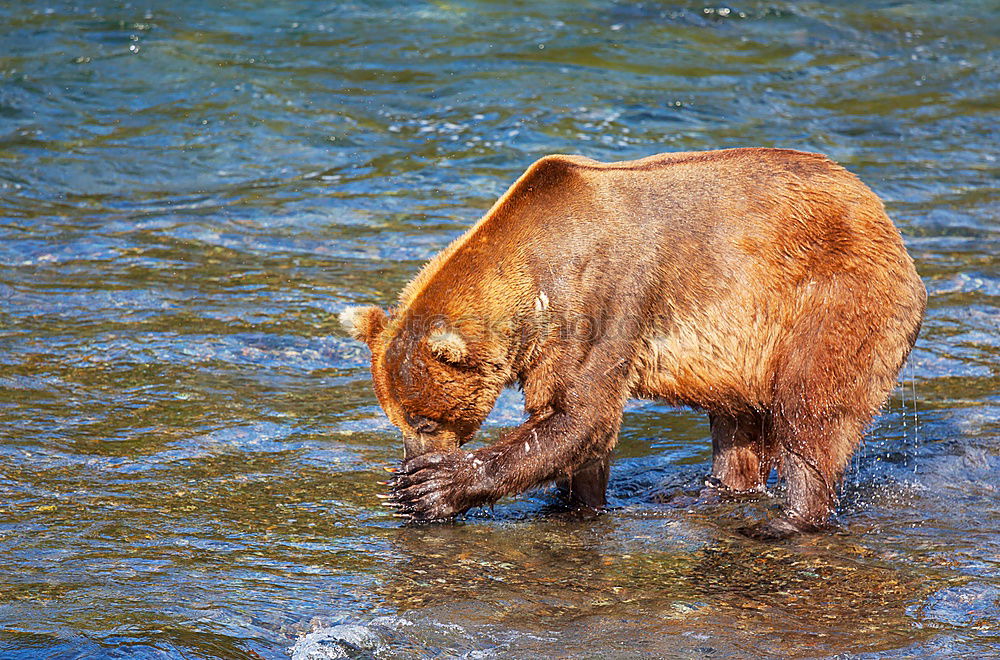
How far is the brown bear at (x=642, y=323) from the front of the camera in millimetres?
5711

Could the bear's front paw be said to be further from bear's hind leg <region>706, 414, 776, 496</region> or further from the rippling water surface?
bear's hind leg <region>706, 414, 776, 496</region>

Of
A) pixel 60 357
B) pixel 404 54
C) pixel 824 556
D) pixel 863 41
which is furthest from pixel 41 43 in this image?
pixel 824 556

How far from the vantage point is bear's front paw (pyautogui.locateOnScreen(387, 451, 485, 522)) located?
18.6 ft

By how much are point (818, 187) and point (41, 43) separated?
1222 cm

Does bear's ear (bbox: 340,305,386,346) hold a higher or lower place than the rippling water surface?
higher

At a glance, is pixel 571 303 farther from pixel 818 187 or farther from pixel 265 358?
pixel 265 358

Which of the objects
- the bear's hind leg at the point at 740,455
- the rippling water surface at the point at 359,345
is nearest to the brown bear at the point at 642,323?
the bear's hind leg at the point at 740,455

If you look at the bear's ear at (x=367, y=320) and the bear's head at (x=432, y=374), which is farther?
the bear's ear at (x=367, y=320)

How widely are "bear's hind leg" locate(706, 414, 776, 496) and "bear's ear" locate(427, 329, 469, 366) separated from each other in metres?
1.58

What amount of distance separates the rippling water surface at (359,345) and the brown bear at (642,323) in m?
0.37

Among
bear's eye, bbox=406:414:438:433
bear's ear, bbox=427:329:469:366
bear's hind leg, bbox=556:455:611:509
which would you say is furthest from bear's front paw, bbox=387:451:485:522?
bear's hind leg, bbox=556:455:611:509

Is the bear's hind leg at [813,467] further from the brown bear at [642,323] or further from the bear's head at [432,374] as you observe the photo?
the bear's head at [432,374]

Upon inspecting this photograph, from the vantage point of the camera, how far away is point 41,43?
51.2 ft

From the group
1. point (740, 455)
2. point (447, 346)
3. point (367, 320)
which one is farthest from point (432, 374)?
point (740, 455)
